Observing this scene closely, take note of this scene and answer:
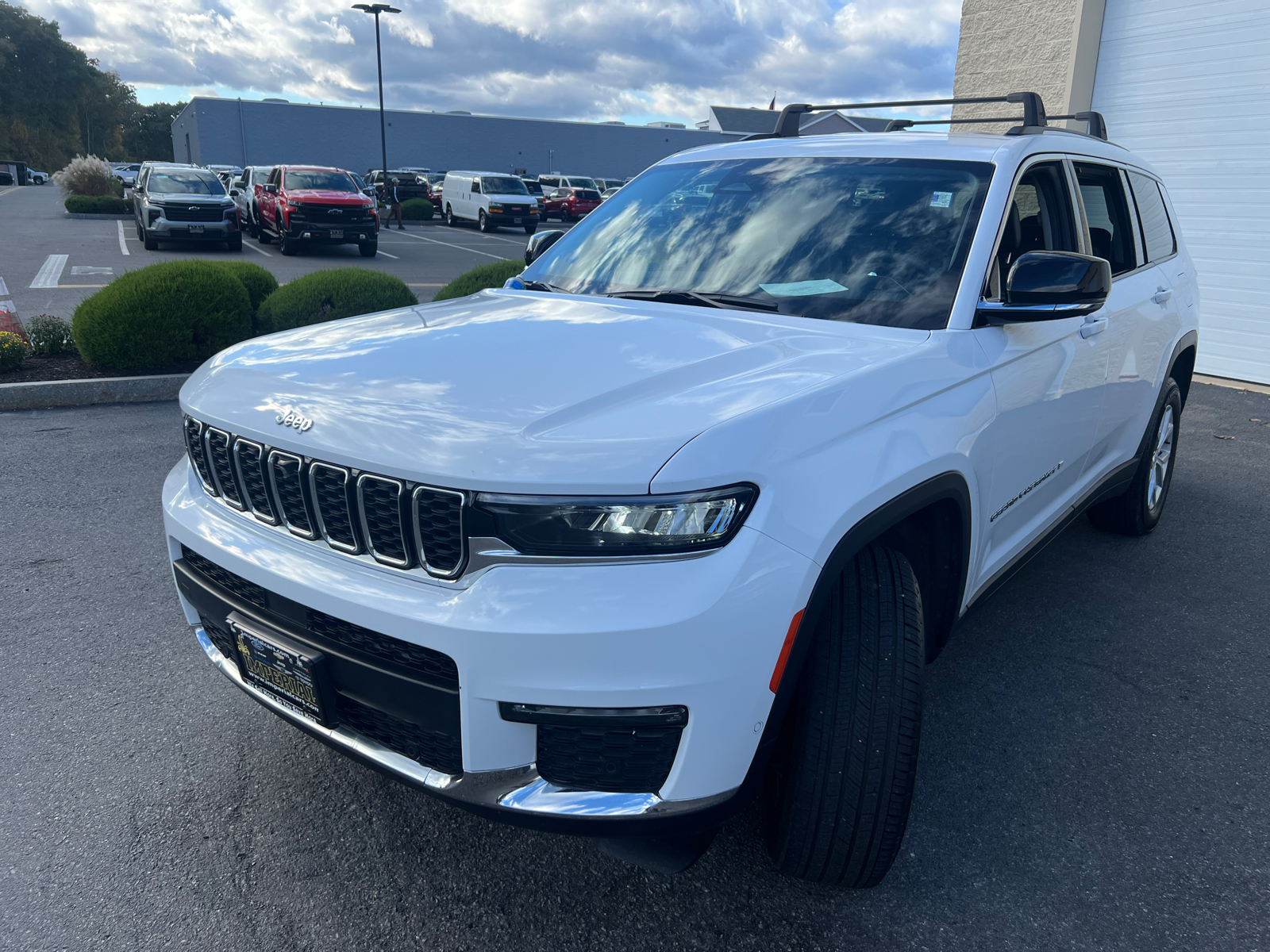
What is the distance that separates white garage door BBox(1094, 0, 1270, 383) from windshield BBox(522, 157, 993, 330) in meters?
8.38

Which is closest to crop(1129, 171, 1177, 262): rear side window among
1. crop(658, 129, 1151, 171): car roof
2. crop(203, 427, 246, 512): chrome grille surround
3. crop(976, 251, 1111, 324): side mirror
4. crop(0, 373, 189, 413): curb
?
crop(658, 129, 1151, 171): car roof

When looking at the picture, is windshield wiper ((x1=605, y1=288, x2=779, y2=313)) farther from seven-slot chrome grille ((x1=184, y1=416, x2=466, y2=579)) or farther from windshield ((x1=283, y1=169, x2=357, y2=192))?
windshield ((x1=283, y1=169, x2=357, y2=192))

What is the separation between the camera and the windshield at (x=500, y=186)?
3067 cm

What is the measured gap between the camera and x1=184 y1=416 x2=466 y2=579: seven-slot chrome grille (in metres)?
1.84

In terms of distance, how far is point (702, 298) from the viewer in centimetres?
283

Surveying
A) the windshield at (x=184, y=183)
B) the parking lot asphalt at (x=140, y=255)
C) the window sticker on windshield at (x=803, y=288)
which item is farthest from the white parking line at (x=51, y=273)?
the window sticker on windshield at (x=803, y=288)

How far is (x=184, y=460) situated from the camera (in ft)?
8.84

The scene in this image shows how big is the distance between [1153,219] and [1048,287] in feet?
8.08

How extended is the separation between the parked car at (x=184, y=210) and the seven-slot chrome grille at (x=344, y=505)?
746 inches

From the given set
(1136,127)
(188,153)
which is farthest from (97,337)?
(188,153)

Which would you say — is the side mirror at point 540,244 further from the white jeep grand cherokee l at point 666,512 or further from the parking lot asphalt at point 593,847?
the parking lot asphalt at point 593,847

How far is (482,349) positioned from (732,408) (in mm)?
758

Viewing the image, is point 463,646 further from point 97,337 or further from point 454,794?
point 97,337

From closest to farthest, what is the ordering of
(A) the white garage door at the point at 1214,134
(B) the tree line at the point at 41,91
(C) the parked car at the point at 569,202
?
1. (A) the white garage door at the point at 1214,134
2. (C) the parked car at the point at 569,202
3. (B) the tree line at the point at 41,91
